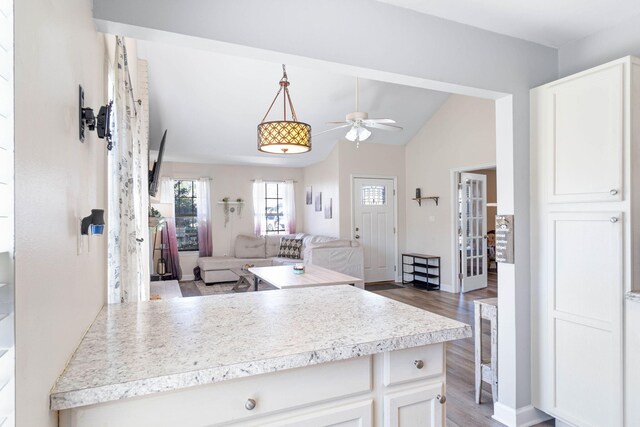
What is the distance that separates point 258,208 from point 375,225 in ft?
8.77

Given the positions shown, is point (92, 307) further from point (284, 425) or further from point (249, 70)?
point (249, 70)

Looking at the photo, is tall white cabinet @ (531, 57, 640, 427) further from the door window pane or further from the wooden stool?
the door window pane

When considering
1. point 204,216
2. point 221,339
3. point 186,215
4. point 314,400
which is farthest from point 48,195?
point 186,215

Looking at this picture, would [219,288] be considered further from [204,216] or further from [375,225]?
[375,225]

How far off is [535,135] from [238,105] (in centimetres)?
422

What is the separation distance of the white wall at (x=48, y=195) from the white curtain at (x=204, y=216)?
6506 mm

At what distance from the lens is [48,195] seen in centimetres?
78

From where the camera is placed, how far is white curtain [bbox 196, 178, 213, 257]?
761 centimetres

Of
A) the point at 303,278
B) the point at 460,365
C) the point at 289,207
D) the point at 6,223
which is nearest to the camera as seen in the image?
the point at 6,223

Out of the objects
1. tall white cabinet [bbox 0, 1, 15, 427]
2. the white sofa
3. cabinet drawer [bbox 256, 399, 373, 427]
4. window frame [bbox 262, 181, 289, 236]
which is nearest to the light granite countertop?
cabinet drawer [bbox 256, 399, 373, 427]

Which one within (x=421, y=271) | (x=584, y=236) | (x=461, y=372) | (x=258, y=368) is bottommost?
(x=461, y=372)

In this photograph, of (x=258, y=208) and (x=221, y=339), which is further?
(x=258, y=208)

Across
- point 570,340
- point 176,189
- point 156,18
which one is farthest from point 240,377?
point 176,189

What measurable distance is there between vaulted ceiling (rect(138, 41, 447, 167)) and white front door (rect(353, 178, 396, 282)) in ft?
2.92
